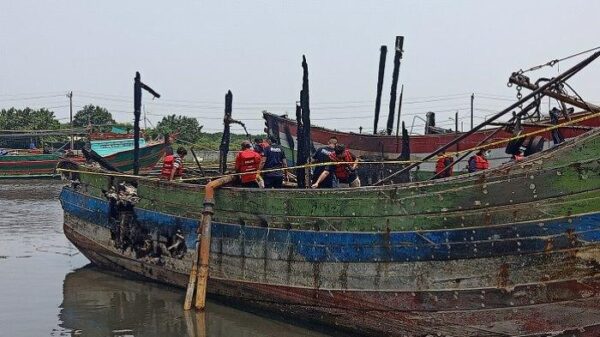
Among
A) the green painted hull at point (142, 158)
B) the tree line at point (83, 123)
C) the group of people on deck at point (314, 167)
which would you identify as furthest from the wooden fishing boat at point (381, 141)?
the tree line at point (83, 123)

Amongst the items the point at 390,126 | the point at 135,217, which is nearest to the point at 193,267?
the point at 135,217

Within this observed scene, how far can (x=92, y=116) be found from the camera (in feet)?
209

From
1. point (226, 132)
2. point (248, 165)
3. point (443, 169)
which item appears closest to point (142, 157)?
point (226, 132)

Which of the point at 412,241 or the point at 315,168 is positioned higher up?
the point at 315,168

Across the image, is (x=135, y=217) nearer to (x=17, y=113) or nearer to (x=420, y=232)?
(x=420, y=232)

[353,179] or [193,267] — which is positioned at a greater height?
[353,179]

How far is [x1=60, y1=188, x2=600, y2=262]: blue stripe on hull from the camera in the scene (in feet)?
21.7

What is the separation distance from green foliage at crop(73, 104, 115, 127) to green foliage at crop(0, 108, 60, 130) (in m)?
3.76

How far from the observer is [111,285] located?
12070 mm

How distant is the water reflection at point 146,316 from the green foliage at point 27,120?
48.1 meters

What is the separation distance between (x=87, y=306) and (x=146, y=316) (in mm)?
1217

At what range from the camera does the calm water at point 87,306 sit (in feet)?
29.8

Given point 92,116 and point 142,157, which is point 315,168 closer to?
point 142,157

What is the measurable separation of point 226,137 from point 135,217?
285 cm
